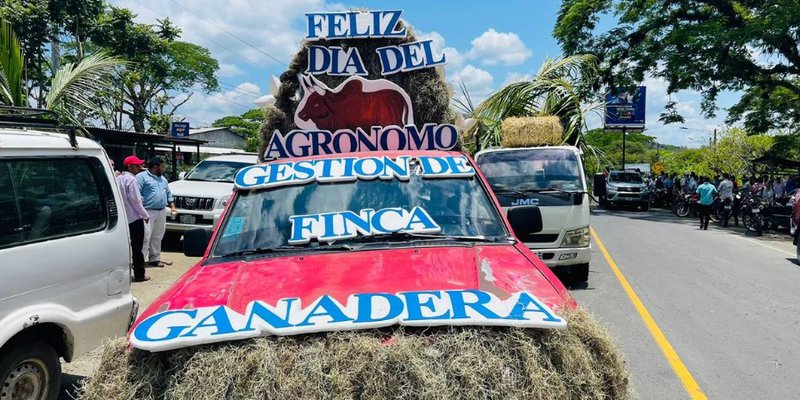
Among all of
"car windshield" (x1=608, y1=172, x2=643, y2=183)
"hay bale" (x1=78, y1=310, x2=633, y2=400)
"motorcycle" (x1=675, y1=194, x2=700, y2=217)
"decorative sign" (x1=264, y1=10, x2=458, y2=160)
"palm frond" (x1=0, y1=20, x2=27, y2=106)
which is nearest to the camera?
"hay bale" (x1=78, y1=310, x2=633, y2=400)

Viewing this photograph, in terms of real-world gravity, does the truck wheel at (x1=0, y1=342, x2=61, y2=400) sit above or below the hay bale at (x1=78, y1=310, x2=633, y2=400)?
below

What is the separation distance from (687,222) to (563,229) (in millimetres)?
16309

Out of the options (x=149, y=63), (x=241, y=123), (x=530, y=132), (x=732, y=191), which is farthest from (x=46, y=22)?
(x=241, y=123)

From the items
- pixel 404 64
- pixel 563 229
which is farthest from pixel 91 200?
pixel 563 229

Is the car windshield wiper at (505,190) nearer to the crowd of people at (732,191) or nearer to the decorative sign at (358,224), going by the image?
the decorative sign at (358,224)

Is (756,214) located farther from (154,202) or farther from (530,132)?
(154,202)

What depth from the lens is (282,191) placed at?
4.19 m

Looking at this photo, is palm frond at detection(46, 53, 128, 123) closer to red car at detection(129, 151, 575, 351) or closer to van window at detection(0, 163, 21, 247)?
van window at detection(0, 163, 21, 247)

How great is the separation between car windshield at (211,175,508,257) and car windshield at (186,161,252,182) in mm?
9562

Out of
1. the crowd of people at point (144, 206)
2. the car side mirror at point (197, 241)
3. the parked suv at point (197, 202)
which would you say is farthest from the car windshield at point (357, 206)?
the parked suv at point (197, 202)

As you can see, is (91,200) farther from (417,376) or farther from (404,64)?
(404,64)

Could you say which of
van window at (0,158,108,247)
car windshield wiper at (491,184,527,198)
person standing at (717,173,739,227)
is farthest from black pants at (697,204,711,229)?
van window at (0,158,108,247)

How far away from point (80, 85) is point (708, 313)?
31.4 feet

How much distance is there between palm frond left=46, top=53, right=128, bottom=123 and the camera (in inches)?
368
